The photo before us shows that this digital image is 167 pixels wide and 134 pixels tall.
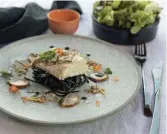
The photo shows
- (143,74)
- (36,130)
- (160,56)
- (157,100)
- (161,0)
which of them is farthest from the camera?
(161,0)

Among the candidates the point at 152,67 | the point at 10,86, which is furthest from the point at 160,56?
the point at 10,86

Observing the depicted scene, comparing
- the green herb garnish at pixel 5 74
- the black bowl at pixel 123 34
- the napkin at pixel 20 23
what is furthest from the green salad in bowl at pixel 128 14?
the green herb garnish at pixel 5 74

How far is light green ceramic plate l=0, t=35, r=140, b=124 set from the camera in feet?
2.69

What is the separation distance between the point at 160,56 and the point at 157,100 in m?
0.31

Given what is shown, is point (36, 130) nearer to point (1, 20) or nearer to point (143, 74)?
point (143, 74)

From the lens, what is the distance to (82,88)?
3.10ft

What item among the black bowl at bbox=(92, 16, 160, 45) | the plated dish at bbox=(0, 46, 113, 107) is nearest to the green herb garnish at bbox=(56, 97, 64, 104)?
the plated dish at bbox=(0, 46, 113, 107)

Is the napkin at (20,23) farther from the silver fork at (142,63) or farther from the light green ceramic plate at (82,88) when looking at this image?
the silver fork at (142,63)

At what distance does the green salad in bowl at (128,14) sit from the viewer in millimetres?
1183

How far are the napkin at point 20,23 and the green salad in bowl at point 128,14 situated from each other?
0.22 m

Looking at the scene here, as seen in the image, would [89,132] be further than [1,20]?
No

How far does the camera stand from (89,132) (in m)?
0.84

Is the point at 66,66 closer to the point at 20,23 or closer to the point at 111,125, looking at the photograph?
the point at 111,125

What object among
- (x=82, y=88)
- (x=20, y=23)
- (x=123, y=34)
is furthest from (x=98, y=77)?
(x=20, y=23)
